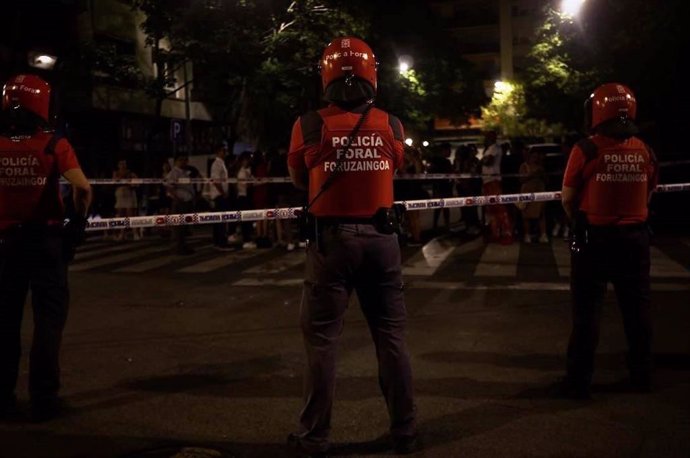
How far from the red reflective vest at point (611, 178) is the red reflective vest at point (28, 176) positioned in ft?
10.7

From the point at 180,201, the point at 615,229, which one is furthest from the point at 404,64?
the point at 615,229

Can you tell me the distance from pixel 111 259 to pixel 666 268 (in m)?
8.59

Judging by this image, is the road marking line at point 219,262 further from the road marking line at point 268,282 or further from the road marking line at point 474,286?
the road marking line at point 474,286

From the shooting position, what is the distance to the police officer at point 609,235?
5012mm

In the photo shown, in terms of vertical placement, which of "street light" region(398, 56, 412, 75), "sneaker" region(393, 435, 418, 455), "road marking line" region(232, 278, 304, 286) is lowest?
"sneaker" region(393, 435, 418, 455)

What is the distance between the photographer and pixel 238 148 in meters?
37.9

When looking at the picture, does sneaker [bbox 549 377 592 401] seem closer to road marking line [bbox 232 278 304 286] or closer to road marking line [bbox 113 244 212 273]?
road marking line [bbox 232 278 304 286]

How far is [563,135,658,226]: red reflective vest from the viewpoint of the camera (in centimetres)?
503

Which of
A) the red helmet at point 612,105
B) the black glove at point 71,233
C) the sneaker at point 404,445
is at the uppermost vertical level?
the red helmet at point 612,105

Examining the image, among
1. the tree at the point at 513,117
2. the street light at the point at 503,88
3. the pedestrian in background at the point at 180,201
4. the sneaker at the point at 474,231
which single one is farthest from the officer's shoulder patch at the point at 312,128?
the street light at the point at 503,88

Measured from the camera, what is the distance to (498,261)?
11.5m

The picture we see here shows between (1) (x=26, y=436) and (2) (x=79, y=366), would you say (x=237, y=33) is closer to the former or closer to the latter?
(2) (x=79, y=366)

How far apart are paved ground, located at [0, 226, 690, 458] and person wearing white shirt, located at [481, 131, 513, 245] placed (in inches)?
123

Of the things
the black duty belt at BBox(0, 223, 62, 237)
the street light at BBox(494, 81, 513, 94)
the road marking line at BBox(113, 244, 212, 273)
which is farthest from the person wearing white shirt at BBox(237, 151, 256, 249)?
the street light at BBox(494, 81, 513, 94)
